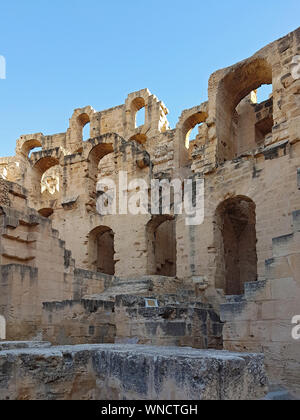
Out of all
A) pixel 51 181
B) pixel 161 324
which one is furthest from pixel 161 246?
pixel 51 181

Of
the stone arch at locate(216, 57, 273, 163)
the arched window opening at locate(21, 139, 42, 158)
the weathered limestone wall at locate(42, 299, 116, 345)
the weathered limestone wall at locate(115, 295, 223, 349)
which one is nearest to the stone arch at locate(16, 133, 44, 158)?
the arched window opening at locate(21, 139, 42, 158)

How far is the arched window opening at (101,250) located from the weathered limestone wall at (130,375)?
12159 millimetres

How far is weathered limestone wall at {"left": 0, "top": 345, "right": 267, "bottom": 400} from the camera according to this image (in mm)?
3096

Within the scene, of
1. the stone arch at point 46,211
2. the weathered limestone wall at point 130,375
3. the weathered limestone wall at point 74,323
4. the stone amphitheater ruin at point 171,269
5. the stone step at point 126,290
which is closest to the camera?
the weathered limestone wall at point 130,375

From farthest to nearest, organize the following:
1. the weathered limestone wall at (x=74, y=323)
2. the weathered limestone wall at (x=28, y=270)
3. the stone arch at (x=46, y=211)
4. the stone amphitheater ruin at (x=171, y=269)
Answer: the stone arch at (x=46, y=211) → the weathered limestone wall at (x=28, y=270) → the weathered limestone wall at (x=74, y=323) → the stone amphitheater ruin at (x=171, y=269)

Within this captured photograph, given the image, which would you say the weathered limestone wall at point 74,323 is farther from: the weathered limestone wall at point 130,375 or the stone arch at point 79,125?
the stone arch at point 79,125

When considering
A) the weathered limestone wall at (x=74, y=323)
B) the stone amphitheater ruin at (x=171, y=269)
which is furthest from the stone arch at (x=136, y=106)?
the weathered limestone wall at (x=74, y=323)

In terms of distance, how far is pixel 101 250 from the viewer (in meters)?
18.1

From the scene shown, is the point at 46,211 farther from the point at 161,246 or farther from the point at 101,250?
the point at 161,246

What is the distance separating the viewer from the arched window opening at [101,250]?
16547 millimetres

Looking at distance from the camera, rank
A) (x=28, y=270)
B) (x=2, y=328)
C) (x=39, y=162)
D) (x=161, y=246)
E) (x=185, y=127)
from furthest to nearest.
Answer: (x=185, y=127) < (x=39, y=162) < (x=161, y=246) < (x=28, y=270) < (x=2, y=328)

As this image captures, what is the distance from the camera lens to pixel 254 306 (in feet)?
20.6

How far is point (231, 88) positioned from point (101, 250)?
352 inches
